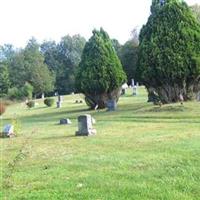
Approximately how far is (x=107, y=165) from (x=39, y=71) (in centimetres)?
7722

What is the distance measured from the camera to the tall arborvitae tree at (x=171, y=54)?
86.7 feet

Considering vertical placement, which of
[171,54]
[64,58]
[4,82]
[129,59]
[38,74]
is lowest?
[4,82]

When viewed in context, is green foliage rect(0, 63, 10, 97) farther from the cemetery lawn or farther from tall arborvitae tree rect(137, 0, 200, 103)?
the cemetery lawn

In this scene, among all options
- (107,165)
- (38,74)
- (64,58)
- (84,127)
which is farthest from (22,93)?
(107,165)

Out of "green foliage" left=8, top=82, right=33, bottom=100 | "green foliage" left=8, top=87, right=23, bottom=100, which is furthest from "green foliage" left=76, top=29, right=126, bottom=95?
"green foliage" left=8, top=87, right=23, bottom=100

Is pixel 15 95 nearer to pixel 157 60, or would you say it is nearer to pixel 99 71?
pixel 99 71

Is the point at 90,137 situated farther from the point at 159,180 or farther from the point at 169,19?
the point at 169,19

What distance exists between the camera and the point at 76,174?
10109 millimetres

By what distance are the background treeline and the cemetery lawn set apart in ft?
180

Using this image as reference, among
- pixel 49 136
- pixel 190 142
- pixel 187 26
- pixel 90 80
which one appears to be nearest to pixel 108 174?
pixel 190 142

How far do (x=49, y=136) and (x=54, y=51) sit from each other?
90.4 metres

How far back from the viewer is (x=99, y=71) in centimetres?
3278

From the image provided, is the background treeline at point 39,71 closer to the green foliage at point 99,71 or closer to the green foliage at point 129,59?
the green foliage at point 129,59

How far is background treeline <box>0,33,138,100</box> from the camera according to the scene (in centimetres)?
8356
